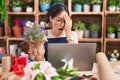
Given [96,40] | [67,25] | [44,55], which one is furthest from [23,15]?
[44,55]

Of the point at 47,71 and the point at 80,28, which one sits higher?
the point at 80,28

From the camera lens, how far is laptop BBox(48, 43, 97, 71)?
200 centimetres

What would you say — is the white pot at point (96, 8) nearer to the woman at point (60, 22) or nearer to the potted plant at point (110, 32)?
the potted plant at point (110, 32)

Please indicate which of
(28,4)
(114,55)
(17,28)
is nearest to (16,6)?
(28,4)

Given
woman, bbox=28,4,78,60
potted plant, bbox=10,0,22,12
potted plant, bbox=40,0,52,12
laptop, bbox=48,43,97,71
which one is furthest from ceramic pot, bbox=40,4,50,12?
laptop, bbox=48,43,97,71

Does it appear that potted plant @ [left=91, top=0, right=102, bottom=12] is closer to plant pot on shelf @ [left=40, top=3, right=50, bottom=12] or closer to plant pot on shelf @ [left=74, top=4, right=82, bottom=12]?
plant pot on shelf @ [left=74, top=4, right=82, bottom=12]

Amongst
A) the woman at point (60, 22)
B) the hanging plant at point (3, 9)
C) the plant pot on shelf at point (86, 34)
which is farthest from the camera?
the plant pot on shelf at point (86, 34)

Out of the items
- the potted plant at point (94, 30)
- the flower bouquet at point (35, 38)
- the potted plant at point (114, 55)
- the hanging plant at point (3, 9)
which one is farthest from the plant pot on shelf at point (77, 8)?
the flower bouquet at point (35, 38)

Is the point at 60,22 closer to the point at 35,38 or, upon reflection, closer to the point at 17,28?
the point at 35,38

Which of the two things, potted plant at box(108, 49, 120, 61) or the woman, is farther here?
potted plant at box(108, 49, 120, 61)

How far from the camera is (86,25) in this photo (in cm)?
422

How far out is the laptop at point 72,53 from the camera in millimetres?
1996

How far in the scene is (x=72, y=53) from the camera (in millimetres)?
2027

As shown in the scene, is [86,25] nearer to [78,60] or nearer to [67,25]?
[67,25]
